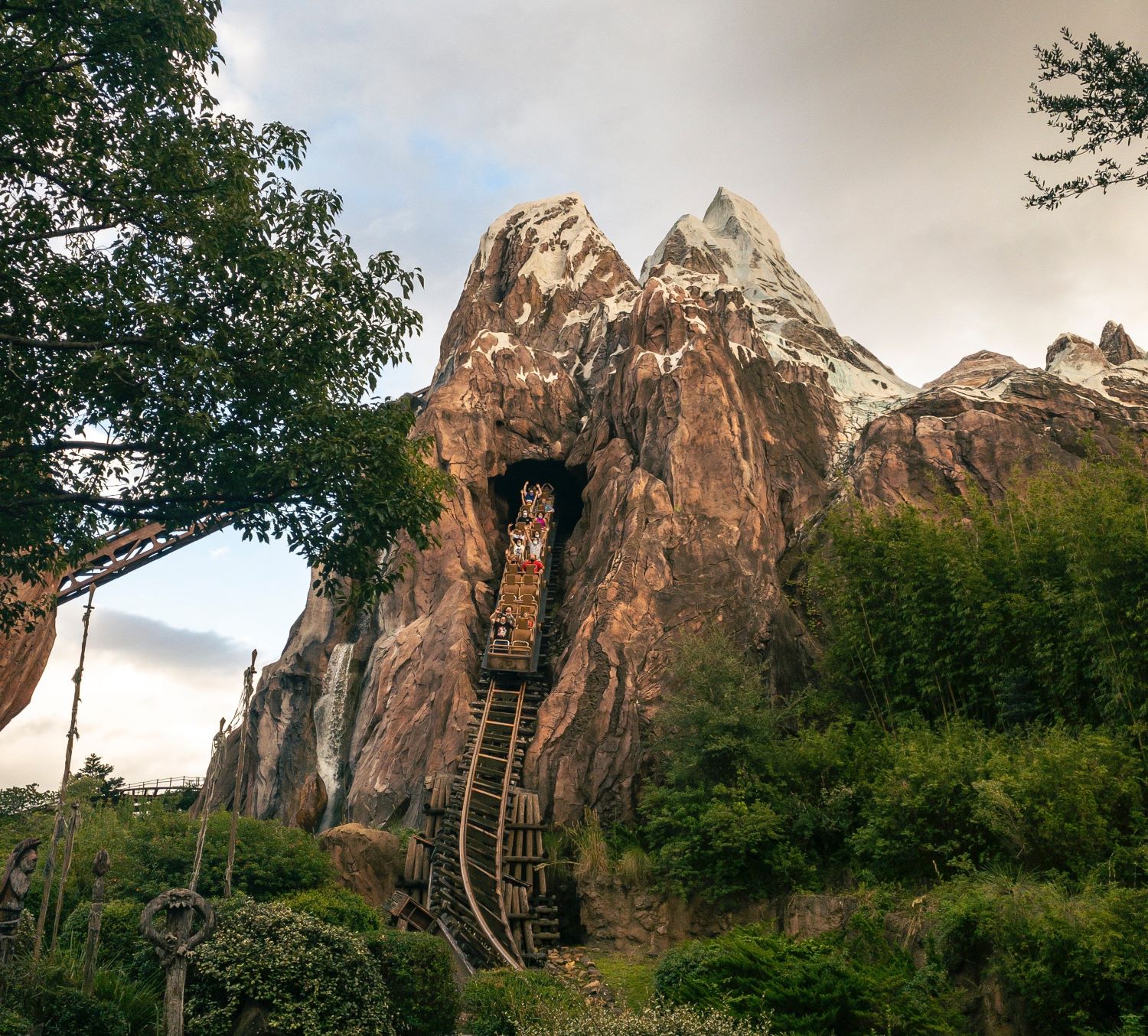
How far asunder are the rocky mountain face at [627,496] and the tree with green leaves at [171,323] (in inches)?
369

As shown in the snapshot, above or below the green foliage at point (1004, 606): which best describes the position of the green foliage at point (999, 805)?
below

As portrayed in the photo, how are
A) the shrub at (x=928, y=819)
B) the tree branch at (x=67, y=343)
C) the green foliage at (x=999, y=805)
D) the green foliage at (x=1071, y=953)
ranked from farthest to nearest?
the shrub at (x=928, y=819) < the green foliage at (x=999, y=805) < the tree branch at (x=67, y=343) < the green foliage at (x=1071, y=953)

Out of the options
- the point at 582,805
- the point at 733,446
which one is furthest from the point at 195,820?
the point at 733,446

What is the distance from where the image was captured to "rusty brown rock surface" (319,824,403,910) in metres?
16.1

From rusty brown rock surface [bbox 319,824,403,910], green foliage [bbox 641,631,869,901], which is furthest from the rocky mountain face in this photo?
rusty brown rock surface [bbox 319,824,403,910]

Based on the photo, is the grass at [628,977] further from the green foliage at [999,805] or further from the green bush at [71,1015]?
the green bush at [71,1015]

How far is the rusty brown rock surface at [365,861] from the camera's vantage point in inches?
634

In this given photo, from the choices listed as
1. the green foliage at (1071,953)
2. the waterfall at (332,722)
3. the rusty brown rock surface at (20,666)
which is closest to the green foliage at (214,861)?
the waterfall at (332,722)

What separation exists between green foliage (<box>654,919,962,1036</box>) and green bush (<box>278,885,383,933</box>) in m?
4.02

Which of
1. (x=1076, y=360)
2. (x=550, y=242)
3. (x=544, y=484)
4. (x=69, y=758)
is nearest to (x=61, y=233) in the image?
(x=69, y=758)

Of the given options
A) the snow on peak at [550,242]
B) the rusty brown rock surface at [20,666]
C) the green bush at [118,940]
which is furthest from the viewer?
the snow on peak at [550,242]

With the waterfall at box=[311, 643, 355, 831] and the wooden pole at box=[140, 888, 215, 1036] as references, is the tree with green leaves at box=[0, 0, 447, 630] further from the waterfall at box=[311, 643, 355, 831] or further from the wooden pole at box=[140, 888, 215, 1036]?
the waterfall at box=[311, 643, 355, 831]

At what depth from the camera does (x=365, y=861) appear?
1636cm

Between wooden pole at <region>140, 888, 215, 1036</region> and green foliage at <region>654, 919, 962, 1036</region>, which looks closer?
wooden pole at <region>140, 888, 215, 1036</region>
